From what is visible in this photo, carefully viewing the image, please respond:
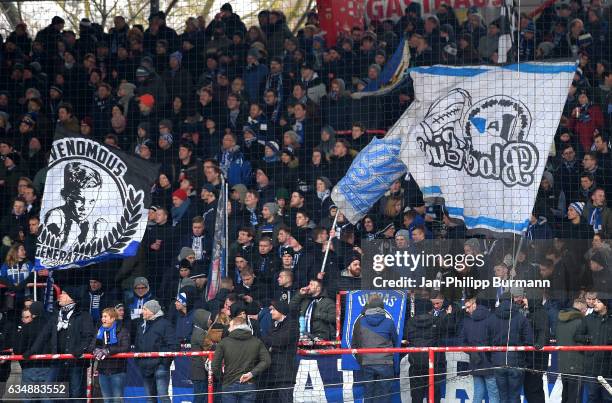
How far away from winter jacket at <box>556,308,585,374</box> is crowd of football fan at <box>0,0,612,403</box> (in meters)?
0.01

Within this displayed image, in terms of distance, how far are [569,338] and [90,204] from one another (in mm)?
5264

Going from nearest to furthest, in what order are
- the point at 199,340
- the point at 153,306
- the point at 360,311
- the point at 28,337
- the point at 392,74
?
the point at 360,311, the point at 199,340, the point at 153,306, the point at 28,337, the point at 392,74

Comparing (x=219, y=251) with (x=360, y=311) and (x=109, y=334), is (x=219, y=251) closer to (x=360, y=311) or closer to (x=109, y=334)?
(x=109, y=334)

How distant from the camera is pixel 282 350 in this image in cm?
1149

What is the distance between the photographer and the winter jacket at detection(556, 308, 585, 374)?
1105 cm

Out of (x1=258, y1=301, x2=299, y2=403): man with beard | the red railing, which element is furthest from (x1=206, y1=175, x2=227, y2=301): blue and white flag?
the red railing

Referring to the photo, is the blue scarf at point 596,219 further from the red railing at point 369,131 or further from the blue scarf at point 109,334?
the blue scarf at point 109,334

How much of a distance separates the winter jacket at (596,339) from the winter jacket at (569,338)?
0.03 metres

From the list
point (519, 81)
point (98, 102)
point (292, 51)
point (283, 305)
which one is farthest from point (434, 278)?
point (98, 102)

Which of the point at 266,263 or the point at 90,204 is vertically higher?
the point at 90,204

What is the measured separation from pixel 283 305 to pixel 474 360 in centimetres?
174

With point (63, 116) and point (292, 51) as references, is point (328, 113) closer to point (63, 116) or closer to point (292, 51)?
point (292, 51)

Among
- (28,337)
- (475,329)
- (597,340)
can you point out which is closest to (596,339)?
(597,340)

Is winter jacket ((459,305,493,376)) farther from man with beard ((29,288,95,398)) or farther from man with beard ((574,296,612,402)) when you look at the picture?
man with beard ((29,288,95,398))
